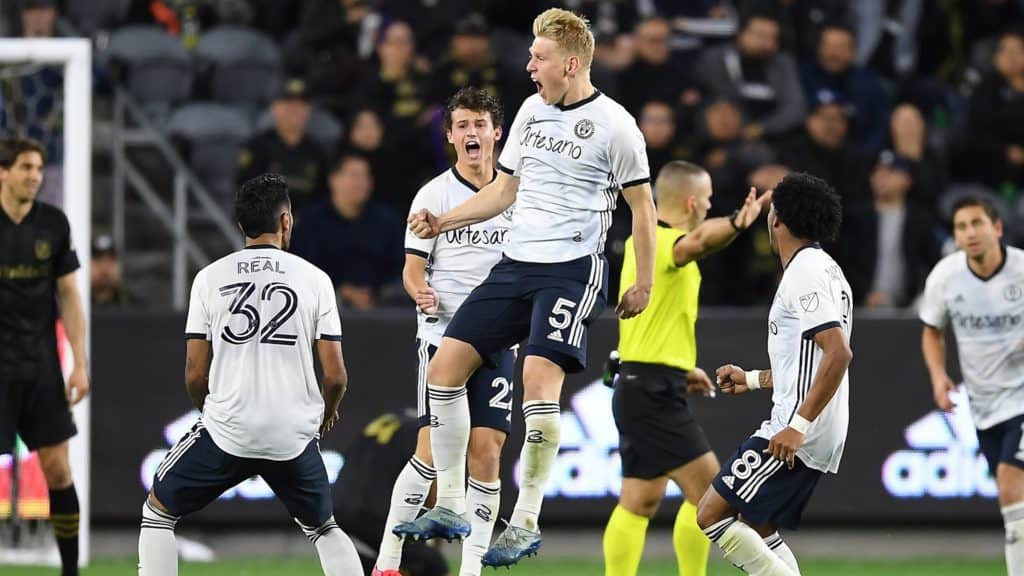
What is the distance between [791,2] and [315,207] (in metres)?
5.10

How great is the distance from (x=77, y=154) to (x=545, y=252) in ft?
15.3

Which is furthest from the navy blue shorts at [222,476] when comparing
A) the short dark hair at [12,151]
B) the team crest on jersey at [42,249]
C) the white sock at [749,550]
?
the short dark hair at [12,151]

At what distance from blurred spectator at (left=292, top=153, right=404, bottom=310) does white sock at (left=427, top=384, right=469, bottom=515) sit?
15.1 feet

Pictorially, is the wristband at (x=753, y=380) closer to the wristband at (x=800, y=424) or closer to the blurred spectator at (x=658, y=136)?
the wristband at (x=800, y=424)

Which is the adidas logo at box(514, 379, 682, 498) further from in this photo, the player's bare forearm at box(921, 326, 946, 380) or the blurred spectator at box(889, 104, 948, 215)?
the blurred spectator at box(889, 104, 948, 215)

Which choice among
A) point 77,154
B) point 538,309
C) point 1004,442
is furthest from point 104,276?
point 1004,442

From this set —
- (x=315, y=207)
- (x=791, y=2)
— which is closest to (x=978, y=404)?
(x=315, y=207)

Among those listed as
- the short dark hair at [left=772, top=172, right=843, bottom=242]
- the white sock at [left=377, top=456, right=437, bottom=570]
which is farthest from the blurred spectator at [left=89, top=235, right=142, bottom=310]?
the short dark hair at [left=772, top=172, right=843, bottom=242]

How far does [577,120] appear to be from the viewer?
26.8 feet

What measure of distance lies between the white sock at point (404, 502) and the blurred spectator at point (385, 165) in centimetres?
501

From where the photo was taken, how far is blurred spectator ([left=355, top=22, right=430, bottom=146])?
14.2m

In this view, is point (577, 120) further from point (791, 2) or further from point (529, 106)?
point (791, 2)

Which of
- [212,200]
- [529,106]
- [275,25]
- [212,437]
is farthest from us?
[275,25]

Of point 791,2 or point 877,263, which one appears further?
point 791,2
